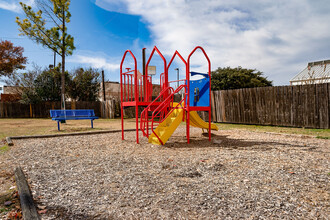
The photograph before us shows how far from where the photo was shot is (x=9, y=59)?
2489 cm

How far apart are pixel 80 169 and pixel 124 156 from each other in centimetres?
107

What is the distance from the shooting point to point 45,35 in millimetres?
15984

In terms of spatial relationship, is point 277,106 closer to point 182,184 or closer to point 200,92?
point 200,92

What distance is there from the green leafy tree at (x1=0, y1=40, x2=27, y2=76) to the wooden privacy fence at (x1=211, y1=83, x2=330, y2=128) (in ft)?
79.3

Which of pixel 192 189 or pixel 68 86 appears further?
pixel 68 86

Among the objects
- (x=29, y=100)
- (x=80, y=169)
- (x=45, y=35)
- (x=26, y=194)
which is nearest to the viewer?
(x=26, y=194)

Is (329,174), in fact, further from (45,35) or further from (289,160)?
(45,35)

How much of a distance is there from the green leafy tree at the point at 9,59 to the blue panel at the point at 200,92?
25.9m

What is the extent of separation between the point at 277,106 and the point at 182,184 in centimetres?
899

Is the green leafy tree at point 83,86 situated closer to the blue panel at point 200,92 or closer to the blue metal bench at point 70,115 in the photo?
Answer: the blue metal bench at point 70,115

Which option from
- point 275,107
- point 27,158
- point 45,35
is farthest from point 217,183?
point 45,35

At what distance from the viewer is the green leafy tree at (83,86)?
26.3m

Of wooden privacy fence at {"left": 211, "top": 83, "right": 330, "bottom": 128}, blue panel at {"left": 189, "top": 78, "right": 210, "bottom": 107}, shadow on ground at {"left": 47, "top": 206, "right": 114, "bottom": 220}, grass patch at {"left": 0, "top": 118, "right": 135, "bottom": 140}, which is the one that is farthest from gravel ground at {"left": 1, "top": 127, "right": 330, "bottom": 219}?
wooden privacy fence at {"left": 211, "top": 83, "right": 330, "bottom": 128}

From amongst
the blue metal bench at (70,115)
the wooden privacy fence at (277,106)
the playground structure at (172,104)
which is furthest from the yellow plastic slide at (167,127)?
the wooden privacy fence at (277,106)
